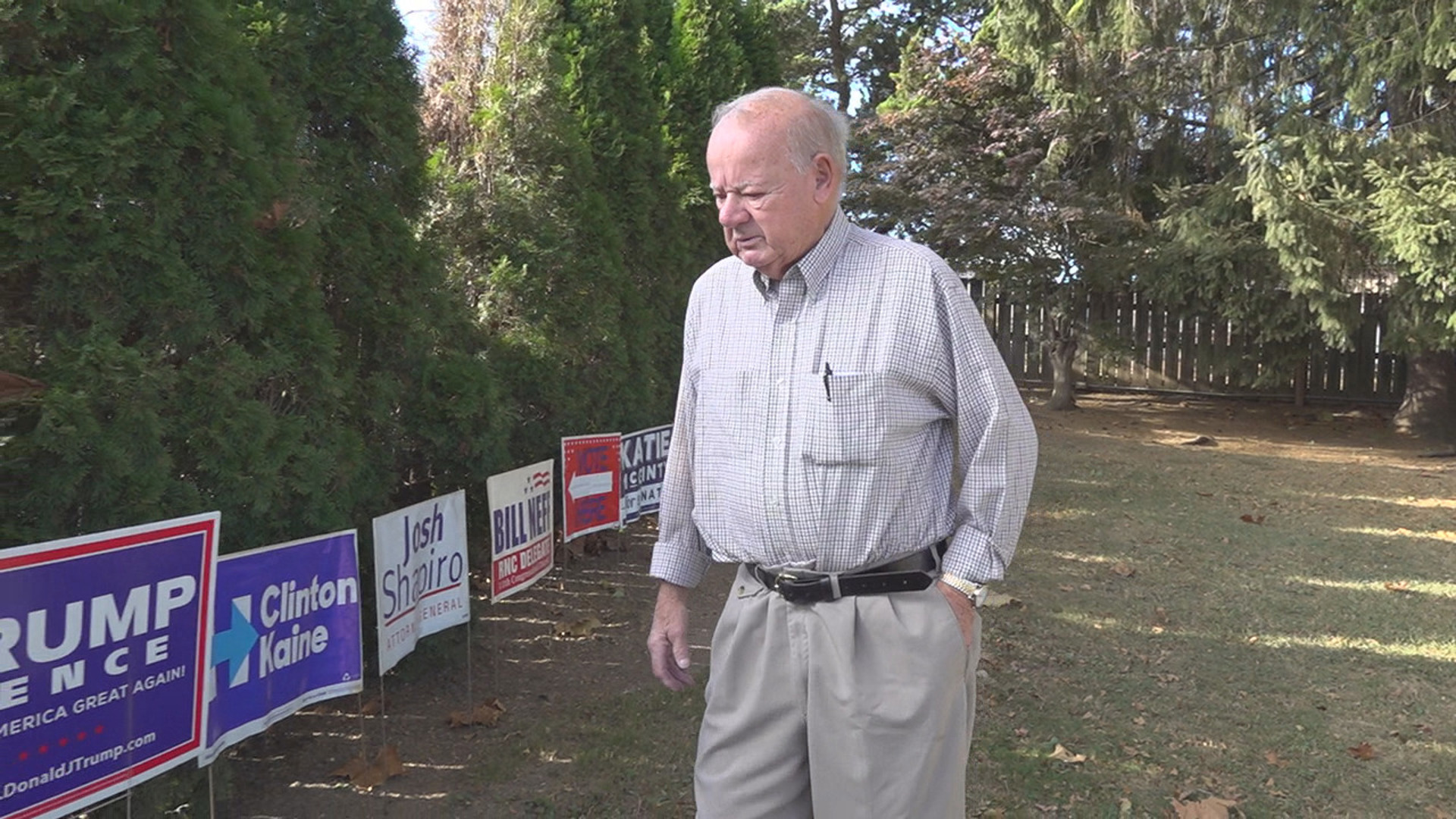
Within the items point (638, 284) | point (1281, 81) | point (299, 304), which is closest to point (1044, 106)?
point (1281, 81)

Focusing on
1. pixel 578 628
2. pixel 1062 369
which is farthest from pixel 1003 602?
pixel 1062 369

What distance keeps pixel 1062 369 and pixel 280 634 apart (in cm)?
1582

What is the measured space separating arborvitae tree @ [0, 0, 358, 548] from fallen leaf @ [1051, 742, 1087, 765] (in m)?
2.99

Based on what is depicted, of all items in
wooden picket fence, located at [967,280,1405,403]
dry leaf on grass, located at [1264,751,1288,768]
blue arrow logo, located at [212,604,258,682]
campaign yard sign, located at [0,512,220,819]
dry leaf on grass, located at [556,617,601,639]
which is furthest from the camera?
wooden picket fence, located at [967,280,1405,403]

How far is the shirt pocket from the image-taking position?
2.10m

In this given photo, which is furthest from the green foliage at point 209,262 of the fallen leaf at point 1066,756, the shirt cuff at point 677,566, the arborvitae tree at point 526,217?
the fallen leaf at point 1066,756

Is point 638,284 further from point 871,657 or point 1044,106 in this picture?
point 1044,106

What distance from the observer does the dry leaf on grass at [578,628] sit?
227 inches

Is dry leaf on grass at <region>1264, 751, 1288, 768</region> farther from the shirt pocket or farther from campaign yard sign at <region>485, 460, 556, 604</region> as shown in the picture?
campaign yard sign at <region>485, 460, 556, 604</region>

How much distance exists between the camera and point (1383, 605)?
6.57m

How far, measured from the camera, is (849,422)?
6.91ft

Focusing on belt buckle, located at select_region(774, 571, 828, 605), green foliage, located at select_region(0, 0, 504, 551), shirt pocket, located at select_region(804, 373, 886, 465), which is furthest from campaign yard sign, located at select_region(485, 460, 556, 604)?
shirt pocket, located at select_region(804, 373, 886, 465)

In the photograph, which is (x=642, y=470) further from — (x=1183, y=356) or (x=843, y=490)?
(x=1183, y=356)

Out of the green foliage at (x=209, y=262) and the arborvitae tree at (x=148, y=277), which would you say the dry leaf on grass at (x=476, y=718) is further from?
the arborvitae tree at (x=148, y=277)
